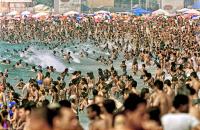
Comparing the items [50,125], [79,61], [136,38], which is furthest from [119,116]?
[136,38]

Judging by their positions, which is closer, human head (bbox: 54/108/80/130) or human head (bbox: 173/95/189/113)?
human head (bbox: 54/108/80/130)

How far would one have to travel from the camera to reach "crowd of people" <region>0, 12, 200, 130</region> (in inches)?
270

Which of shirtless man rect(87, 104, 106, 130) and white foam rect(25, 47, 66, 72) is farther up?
shirtless man rect(87, 104, 106, 130)

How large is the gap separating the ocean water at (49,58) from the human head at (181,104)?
16.5 metres

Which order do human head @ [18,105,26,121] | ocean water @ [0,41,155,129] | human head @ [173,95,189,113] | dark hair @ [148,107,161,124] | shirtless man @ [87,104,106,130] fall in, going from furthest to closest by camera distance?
ocean water @ [0,41,155,129], human head @ [18,105,26,121], shirtless man @ [87,104,106,130], human head @ [173,95,189,113], dark hair @ [148,107,161,124]

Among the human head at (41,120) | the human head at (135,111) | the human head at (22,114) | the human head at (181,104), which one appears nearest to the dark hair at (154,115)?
the human head at (181,104)

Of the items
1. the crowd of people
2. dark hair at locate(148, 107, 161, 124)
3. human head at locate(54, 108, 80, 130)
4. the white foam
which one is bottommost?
the white foam

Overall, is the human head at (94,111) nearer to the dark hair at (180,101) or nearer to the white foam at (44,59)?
the dark hair at (180,101)

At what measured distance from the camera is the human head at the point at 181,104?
302 inches

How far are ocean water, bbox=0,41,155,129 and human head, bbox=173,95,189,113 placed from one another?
16.5 m

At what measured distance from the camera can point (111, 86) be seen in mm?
18875

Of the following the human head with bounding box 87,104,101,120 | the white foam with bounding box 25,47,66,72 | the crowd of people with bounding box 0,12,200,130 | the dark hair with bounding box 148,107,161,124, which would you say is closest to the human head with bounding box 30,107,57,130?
the crowd of people with bounding box 0,12,200,130

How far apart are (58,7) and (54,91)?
71.6 m

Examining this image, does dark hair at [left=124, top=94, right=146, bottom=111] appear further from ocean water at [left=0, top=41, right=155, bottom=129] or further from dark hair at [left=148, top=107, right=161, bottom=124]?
Result: ocean water at [left=0, top=41, right=155, bottom=129]
